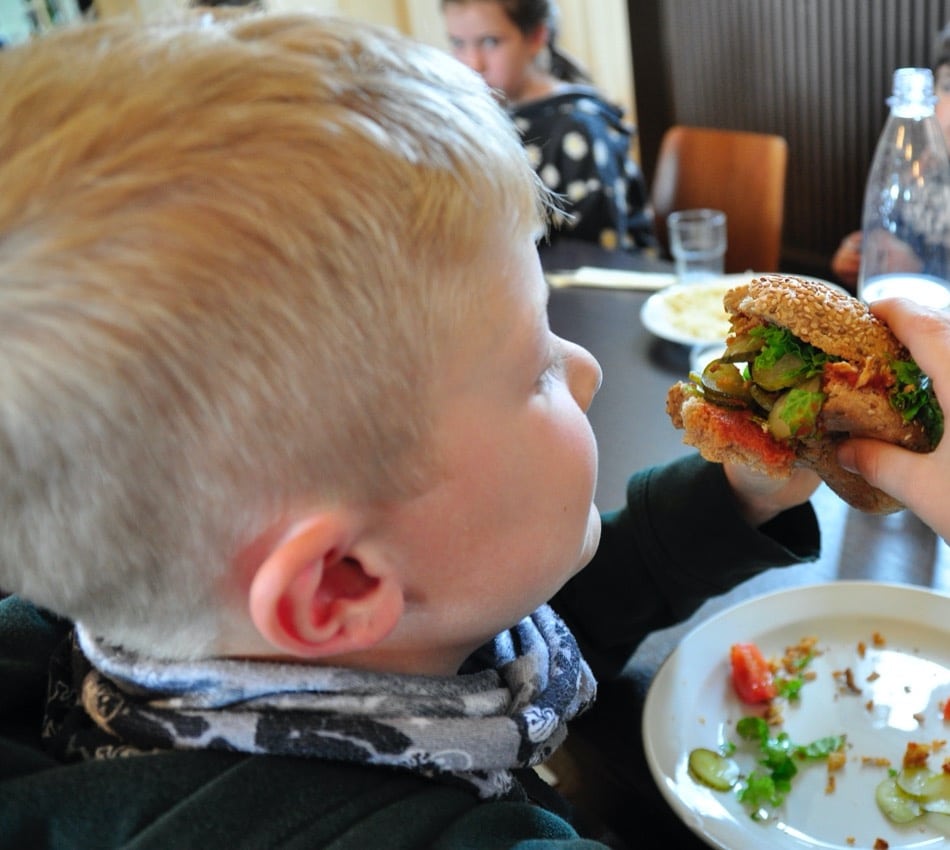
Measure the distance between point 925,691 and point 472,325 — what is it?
0.56 meters

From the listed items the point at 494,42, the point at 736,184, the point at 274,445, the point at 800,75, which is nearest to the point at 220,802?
the point at 274,445

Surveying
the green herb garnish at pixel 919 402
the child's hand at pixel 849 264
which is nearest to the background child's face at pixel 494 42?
the child's hand at pixel 849 264

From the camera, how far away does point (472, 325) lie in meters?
0.57

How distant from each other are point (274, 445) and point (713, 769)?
0.49 m

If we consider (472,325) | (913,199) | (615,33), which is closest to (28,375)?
(472,325)

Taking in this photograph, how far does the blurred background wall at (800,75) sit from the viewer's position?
2977 mm

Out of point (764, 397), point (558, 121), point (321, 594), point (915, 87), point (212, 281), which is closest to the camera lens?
point (212, 281)

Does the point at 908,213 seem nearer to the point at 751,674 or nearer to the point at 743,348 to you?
the point at 743,348

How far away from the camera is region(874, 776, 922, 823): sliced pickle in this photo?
0.73 meters

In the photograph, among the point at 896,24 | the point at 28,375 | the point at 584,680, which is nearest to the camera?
the point at 28,375

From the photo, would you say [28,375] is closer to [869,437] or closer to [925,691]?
[869,437]

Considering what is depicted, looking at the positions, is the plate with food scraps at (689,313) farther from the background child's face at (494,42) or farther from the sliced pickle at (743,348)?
the background child's face at (494,42)

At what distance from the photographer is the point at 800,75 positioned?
329cm

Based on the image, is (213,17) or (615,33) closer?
(213,17)
